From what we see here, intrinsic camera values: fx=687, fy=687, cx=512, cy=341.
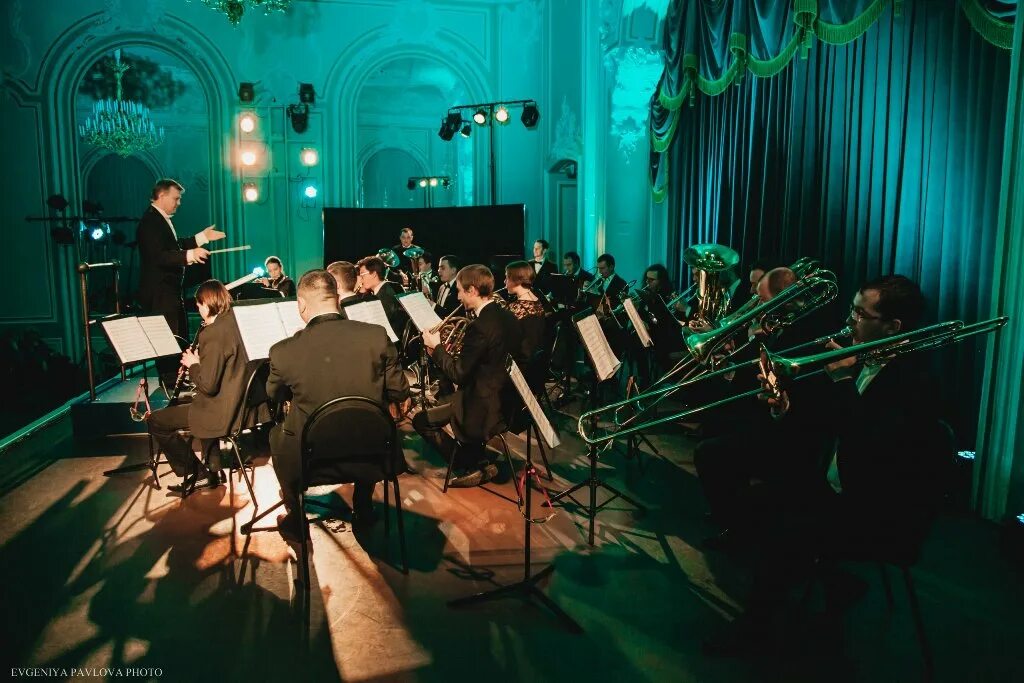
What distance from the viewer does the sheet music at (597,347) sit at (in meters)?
3.57

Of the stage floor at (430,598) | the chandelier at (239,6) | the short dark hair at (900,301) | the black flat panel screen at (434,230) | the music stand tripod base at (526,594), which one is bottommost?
the stage floor at (430,598)

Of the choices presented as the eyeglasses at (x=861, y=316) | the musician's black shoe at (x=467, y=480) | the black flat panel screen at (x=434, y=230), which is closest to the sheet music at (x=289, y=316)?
the musician's black shoe at (x=467, y=480)

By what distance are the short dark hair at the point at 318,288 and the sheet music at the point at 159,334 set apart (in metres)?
1.96

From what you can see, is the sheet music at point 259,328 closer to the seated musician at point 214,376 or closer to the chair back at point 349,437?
the seated musician at point 214,376

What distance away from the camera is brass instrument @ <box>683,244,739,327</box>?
5.45 m

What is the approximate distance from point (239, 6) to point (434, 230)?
13.7 ft

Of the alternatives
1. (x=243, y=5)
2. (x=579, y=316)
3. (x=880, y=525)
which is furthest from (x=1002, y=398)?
(x=243, y=5)

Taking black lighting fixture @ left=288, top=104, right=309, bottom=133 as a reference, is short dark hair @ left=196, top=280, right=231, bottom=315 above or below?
below

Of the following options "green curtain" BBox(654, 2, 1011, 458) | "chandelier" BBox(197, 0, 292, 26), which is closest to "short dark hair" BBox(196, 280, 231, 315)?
"green curtain" BBox(654, 2, 1011, 458)

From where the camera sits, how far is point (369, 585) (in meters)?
3.22

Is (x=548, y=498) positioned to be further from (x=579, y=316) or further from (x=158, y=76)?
(x=158, y=76)

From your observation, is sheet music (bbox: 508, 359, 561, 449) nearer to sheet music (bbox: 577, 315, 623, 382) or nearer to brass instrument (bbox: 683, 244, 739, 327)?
sheet music (bbox: 577, 315, 623, 382)

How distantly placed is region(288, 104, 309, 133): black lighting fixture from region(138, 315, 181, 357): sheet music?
270 inches

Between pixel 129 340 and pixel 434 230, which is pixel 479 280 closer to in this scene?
pixel 129 340
